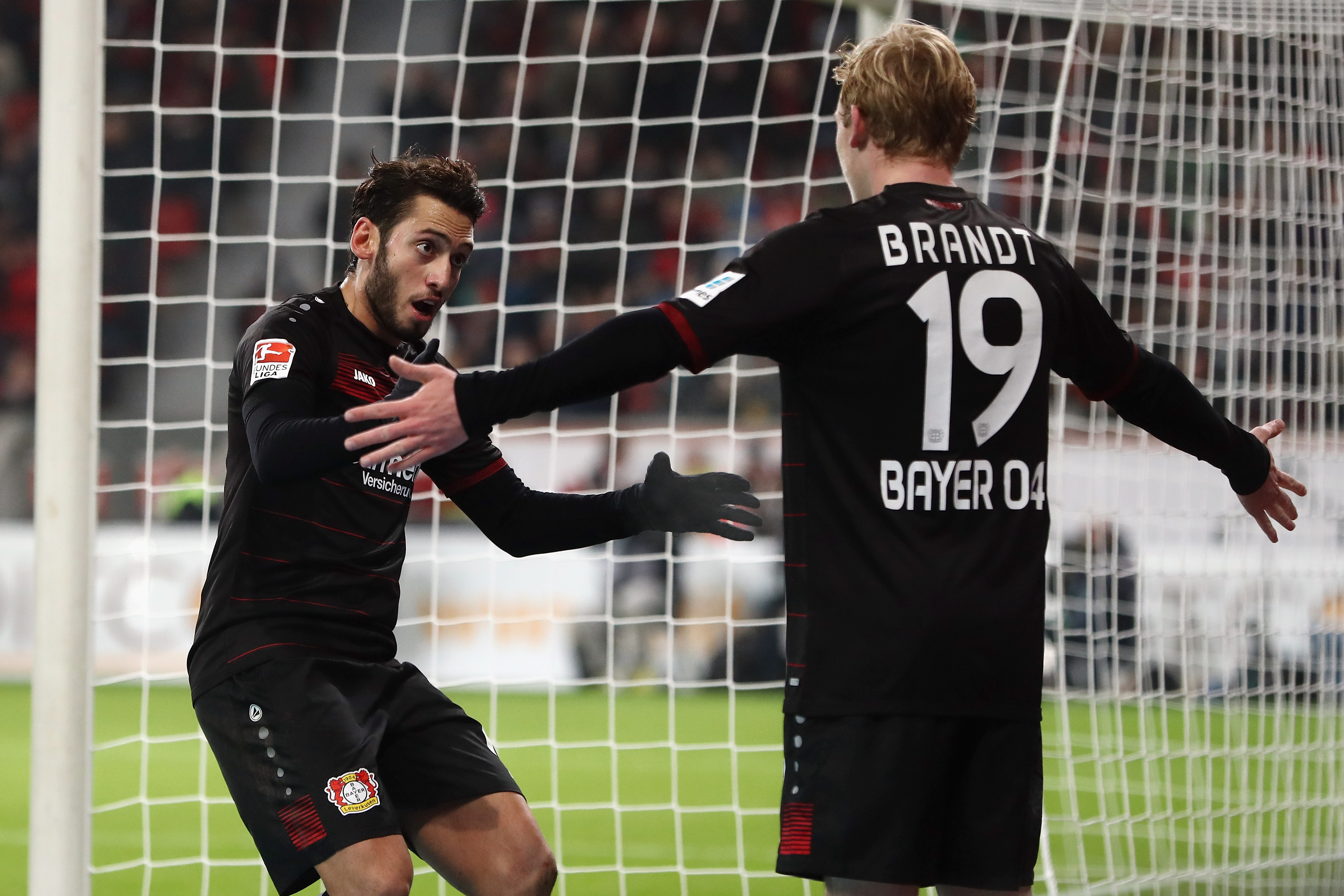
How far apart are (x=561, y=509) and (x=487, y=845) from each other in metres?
0.74

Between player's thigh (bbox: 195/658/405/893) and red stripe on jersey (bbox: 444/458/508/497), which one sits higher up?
red stripe on jersey (bbox: 444/458/508/497)

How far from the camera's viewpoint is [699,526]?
9.42 ft

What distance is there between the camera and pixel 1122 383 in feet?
8.70

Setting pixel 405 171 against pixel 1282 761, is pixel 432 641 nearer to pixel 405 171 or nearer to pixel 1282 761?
pixel 1282 761

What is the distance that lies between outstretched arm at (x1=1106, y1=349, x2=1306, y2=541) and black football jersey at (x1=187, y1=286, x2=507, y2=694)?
Result: 1.44 metres

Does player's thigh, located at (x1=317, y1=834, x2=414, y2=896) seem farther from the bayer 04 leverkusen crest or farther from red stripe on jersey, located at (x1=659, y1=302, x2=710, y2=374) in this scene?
red stripe on jersey, located at (x1=659, y1=302, x2=710, y2=374)

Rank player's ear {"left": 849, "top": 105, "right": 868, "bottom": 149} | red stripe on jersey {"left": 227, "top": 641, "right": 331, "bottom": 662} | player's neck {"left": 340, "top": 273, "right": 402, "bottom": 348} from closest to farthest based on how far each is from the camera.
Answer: player's ear {"left": 849, "top": 105, "right": 868, "bottom": 149} < red stripe on jersey {"left": 227, "top": 641, "right": 331, "bottom": 662} < player's neck {"left": 340, "top": 273, "right": 402, "bottom": 348}

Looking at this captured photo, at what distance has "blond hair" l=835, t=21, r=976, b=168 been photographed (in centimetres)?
231

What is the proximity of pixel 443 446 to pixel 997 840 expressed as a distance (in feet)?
3.50

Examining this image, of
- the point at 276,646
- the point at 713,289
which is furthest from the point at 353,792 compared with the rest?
the point at 713,289

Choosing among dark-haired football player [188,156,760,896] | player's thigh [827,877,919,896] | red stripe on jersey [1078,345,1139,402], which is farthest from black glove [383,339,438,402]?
red stripe on jersey [1078,345,1139,402]

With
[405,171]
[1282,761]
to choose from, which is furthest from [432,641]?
[405,171]

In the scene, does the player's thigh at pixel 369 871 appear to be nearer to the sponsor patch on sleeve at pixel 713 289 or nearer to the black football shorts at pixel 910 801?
the black football shorts at pixel 910 801

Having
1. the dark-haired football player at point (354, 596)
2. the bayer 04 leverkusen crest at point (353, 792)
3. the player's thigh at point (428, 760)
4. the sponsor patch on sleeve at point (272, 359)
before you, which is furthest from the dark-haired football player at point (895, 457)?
the player's thigh at point (428, 760)
